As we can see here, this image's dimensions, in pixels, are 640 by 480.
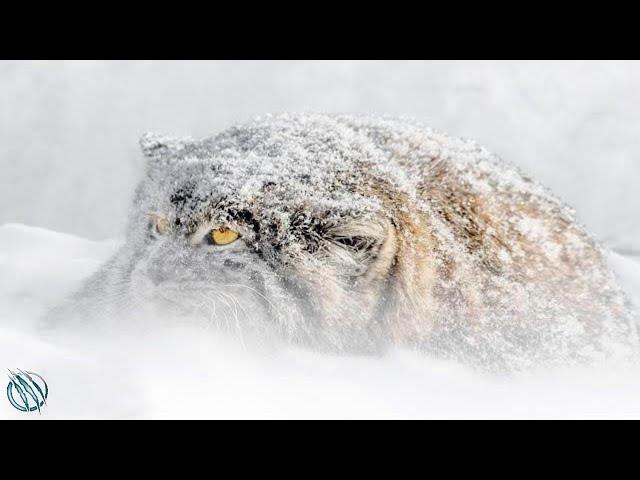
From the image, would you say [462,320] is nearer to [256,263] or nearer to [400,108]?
[256,263]

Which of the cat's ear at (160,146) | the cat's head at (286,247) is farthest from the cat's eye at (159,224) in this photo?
the cat's ear at (160,146)

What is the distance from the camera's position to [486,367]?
10.8 ft

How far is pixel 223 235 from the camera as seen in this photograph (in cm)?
317

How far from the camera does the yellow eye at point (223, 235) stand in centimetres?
316

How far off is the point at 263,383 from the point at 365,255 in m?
0.74

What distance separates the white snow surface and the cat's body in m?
0.11

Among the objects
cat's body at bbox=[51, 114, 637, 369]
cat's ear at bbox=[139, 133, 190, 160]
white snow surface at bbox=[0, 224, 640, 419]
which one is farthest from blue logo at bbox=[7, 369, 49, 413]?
cat's ear at bbox=[139, 133, 190, 160]

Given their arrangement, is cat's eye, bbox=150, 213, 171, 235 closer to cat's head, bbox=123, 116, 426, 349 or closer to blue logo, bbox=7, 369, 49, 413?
cat's head, bbox=123, 116, 426, 349

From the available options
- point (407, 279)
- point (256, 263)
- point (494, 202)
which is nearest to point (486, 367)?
point (407, 279)

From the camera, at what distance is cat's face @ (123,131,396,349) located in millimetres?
3139

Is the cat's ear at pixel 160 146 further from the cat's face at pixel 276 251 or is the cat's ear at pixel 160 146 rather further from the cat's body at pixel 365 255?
the cat's face at pixel 276 251

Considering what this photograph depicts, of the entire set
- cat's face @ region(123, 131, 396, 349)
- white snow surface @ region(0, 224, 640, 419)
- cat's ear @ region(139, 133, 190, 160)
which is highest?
cat's ear @ region(139, 133, 190, 160)

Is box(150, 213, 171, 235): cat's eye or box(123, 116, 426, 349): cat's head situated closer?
box(123, 116, 426, 349): cat's head

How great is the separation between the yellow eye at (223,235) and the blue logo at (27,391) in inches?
37.7
